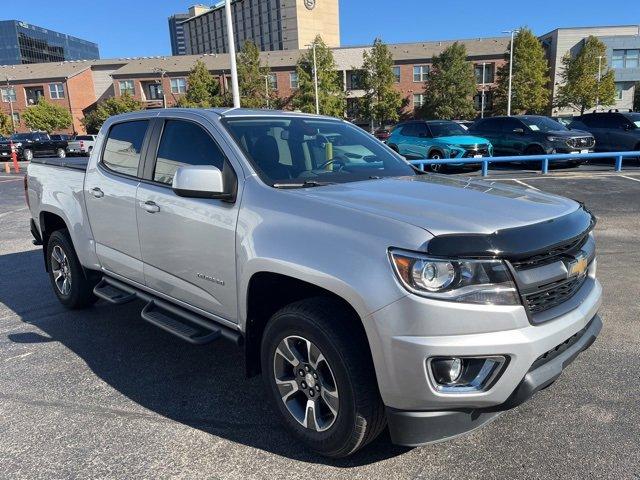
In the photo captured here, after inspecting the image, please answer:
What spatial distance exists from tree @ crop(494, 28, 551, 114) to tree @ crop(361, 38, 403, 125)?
1086 cm

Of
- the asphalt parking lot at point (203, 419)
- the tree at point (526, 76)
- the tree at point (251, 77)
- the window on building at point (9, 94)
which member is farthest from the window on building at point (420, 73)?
the asphalt parking lot at point (203, 419)

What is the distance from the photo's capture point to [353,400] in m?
2.44

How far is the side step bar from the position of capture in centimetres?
320

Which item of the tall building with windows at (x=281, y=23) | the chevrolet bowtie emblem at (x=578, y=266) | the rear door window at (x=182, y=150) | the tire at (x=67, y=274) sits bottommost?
the tire at (x=67, y=274)

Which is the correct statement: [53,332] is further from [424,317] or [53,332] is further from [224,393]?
[424,317]

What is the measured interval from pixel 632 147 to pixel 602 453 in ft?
54.8

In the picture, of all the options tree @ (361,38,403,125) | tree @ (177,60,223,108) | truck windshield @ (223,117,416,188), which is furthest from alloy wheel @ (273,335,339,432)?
tree @ (177,60,223,108)

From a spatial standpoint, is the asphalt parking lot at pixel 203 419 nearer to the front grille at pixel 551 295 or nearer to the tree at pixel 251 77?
the front grille at pixel 551 295

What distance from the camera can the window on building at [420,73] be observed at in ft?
195

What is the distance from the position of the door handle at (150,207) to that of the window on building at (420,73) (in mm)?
59835

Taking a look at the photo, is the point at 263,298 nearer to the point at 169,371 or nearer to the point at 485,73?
the point at 169,371

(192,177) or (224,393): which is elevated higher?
(192,177)

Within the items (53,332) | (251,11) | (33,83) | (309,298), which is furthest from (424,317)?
(251,11)

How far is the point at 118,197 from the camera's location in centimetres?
402
